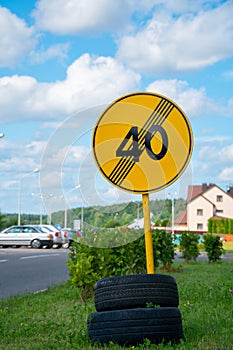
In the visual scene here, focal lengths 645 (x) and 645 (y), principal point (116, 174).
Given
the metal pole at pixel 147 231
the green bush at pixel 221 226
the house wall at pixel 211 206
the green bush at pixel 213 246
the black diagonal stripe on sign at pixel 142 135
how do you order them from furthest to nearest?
the house wall at pixel 211 206 < the green bush at pixel 221 226 < the green bush at pixel 213 246 < the metal pole at pixel 147 231 < the black diagonal stripe on sign at pixel 142 135

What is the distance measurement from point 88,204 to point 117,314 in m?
1.00

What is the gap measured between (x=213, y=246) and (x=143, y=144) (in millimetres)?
19370

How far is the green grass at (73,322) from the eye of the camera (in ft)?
19.7

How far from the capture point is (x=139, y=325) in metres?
5.61

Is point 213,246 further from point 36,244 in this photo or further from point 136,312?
point 36,244

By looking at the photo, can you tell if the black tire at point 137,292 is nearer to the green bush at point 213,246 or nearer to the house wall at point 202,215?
the green bush at point 213,246

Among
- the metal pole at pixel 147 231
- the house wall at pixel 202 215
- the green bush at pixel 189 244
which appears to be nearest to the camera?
the metal pole at pixel 147 231

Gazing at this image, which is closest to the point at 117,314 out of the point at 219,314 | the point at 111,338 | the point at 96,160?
the point at 111,338

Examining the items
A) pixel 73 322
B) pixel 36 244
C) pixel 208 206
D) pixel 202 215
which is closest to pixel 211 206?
pixel 208 206

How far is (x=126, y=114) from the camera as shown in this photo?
592 cm

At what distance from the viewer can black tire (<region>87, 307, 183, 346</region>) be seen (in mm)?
5598

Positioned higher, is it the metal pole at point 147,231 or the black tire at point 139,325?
the metal pole at point 147,231

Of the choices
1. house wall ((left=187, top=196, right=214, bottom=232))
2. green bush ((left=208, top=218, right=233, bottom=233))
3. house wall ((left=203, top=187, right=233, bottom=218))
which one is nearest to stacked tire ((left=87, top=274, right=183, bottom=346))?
green bush ((left=208, top=218, right=233, bottom=233))

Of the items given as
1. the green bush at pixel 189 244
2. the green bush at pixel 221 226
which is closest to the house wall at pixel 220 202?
the green bush at pixel 221 226
